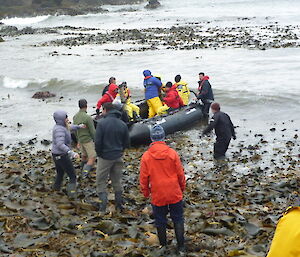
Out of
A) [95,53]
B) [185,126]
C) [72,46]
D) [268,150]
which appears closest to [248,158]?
[268,150]

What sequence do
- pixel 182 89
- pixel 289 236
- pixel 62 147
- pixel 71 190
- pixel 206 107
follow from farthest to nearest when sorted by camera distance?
pixel 206 107 < pixel 182 89 < pixel 71 190 < pixel 62 147 < pixel 289 236

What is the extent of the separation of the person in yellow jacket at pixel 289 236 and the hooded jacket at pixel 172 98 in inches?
475

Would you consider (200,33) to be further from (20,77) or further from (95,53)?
(20,77)

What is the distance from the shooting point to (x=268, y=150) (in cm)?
1280

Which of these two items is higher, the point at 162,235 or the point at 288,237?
the point at 288,237

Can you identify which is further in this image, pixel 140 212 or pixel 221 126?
pixel 221 126

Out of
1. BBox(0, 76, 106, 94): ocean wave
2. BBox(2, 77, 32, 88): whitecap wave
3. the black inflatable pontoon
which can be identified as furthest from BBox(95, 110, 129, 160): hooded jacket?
BBox(2, 77, 32, 88): whitecap wave

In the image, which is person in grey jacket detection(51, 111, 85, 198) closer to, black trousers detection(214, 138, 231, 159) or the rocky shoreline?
black trousers detection(214, 138, 231, 159)

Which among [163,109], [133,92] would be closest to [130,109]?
[163,109]

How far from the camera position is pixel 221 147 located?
11.7 meters

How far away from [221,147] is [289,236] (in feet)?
29.7

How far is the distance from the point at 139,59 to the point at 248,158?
24295 millimetres

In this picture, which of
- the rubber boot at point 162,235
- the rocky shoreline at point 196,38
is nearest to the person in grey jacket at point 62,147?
the rubber boot at point 162,235

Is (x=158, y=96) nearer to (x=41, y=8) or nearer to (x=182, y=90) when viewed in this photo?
(x=182, y=90)
